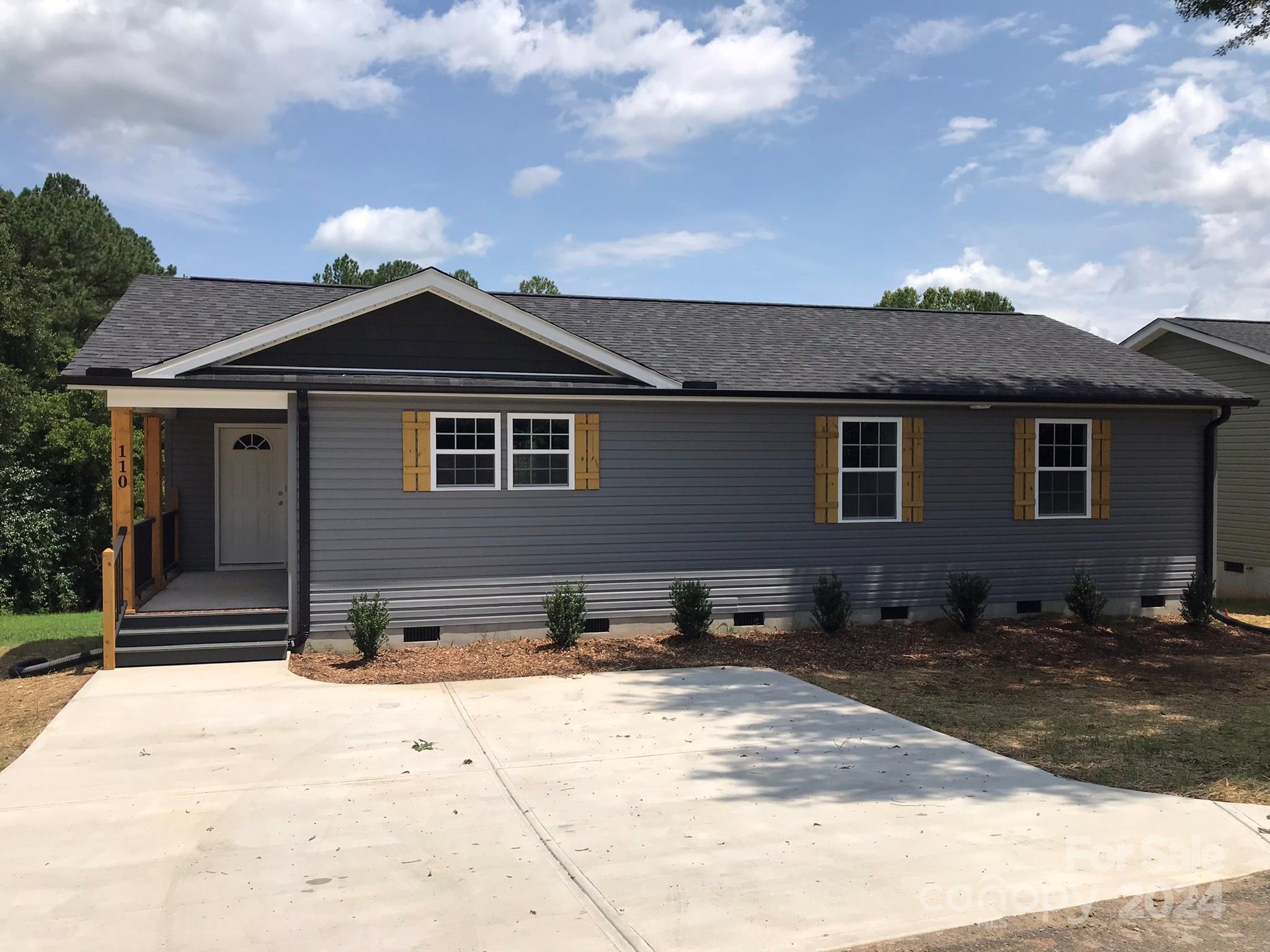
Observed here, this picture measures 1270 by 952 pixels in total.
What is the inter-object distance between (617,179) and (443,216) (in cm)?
896

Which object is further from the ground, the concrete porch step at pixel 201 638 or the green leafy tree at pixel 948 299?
the green leafy tree at pixel 948 299

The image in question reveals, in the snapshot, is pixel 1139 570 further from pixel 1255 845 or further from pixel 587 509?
pixel 1255 845

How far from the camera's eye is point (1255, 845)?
5145mm

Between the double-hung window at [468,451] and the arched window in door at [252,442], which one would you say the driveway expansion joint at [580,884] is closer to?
the double-hung window at [468,451]

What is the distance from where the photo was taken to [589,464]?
11.5m

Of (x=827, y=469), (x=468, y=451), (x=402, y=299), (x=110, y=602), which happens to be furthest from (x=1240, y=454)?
(x=110, y=602)

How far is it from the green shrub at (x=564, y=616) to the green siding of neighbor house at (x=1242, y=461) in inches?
474

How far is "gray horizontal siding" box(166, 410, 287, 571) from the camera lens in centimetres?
1348

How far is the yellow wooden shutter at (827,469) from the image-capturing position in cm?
1234

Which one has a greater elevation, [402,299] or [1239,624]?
[402,299]

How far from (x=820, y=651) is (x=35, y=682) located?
8228 mm

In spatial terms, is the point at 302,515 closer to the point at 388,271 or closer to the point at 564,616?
the point at 564,616

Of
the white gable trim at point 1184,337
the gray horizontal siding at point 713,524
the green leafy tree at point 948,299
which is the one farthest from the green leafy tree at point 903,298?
the gray horizontal siding at point 713,524

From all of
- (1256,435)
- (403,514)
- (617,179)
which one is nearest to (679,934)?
(403,514)
